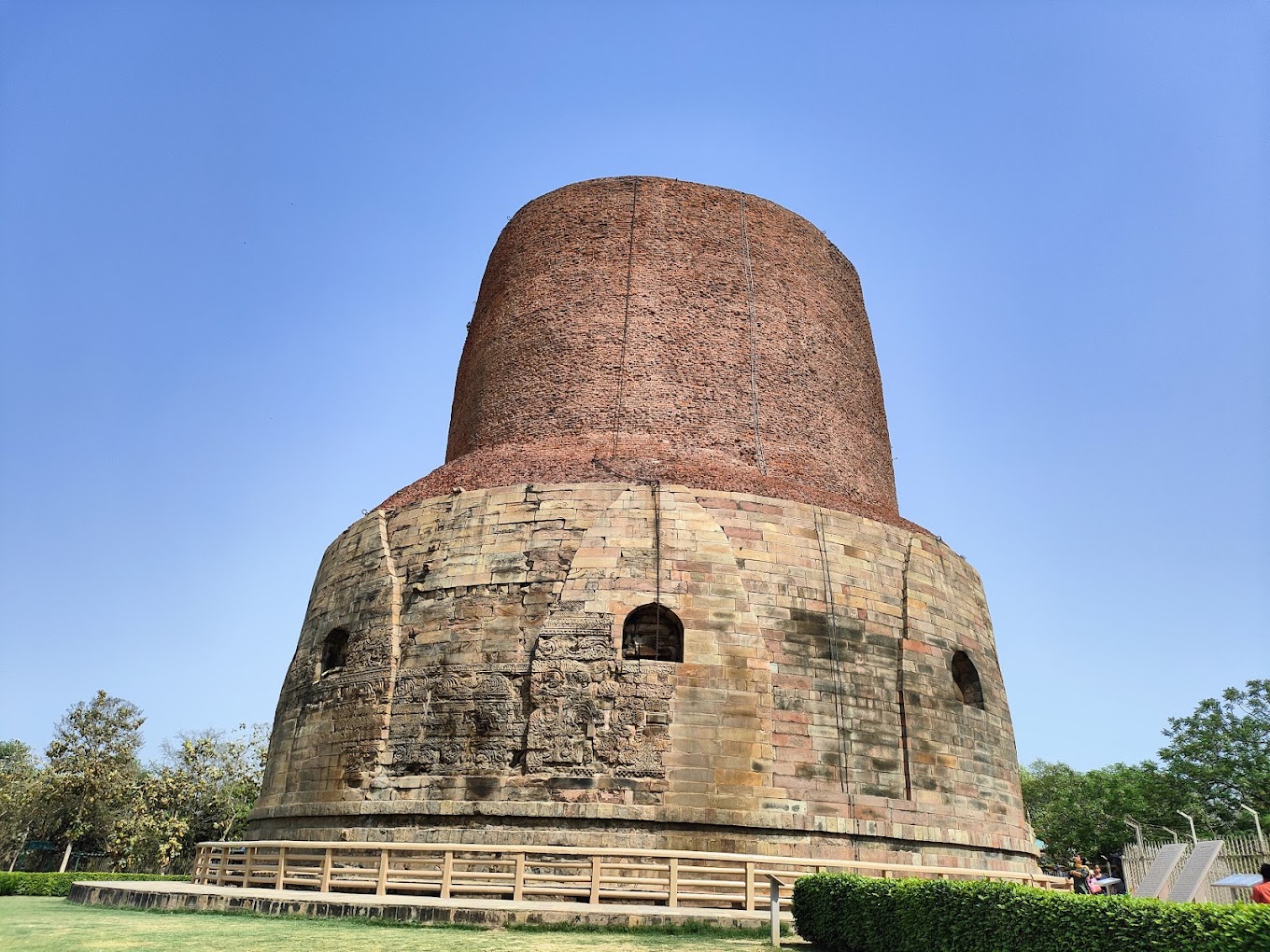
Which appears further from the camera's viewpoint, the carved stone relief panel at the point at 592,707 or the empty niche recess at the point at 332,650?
the empty niche recess at the point at 332,650

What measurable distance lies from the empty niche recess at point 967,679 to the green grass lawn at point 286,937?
7.13 m

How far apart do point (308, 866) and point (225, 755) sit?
24716mm

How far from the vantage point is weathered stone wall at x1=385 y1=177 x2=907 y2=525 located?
1575 centimetres

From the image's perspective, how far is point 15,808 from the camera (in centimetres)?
3616

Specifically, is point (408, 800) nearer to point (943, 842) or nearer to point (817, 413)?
point (943, 842)

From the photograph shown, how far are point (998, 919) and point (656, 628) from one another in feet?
23.1

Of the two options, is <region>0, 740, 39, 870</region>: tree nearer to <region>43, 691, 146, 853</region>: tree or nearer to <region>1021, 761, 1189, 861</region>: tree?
<region>43, 691, 146, 853</region>: tree

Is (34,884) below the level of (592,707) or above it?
below

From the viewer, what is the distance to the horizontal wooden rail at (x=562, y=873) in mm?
10508

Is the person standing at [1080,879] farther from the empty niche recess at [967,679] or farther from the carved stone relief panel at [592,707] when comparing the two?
the carved stone relief panel at [592,707]

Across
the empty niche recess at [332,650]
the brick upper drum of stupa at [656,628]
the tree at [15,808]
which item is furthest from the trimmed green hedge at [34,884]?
the tree at [15,808]

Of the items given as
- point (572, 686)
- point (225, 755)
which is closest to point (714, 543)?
point (572, 686)

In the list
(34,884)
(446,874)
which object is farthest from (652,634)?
(34,884)

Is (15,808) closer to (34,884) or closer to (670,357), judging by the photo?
(34,884)
